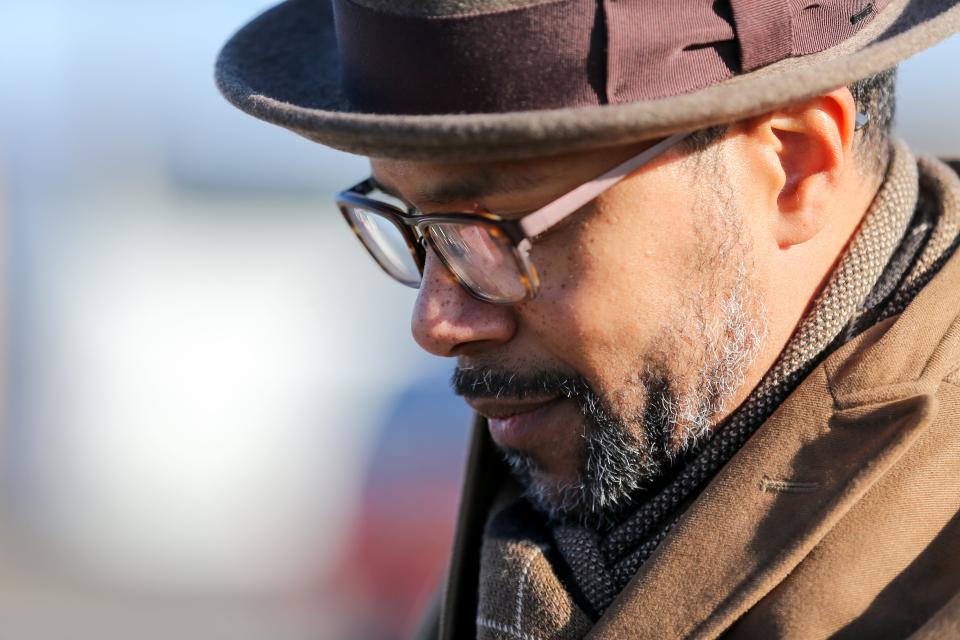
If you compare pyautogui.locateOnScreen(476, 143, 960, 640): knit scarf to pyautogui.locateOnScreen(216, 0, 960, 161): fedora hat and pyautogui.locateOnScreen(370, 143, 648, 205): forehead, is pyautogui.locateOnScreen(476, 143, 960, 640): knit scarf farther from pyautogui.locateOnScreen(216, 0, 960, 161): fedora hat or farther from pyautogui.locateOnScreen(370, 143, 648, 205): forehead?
pyautogui.locateOnScreen(370, 143, 648, 205): forehead

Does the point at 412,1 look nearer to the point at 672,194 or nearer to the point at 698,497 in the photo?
the point at 672,194

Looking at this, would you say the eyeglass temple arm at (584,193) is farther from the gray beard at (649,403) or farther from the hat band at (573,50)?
the gray beard at (649,403)

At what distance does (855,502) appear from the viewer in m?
1.77

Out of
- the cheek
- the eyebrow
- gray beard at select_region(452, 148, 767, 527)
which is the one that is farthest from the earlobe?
the eyebrow

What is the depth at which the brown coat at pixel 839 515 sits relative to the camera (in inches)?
68.7

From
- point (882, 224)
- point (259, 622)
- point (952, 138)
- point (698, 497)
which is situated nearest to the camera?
point (698, 497)

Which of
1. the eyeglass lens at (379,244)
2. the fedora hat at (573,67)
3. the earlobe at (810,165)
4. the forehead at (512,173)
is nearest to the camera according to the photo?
the fedora hat at (573,67)

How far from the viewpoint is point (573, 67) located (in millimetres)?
1768

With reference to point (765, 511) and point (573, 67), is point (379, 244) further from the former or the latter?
point (765, 511)

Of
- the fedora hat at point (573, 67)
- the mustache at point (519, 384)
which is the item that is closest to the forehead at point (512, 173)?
the fedora hat at point (573, 67)

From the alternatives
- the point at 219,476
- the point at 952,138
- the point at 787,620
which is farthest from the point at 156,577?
the point at 952,138

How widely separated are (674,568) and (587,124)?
0.78 meters

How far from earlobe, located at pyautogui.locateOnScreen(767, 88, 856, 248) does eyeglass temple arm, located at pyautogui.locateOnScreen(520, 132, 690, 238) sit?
0.24 metres

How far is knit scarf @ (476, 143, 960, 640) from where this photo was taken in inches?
79.1
